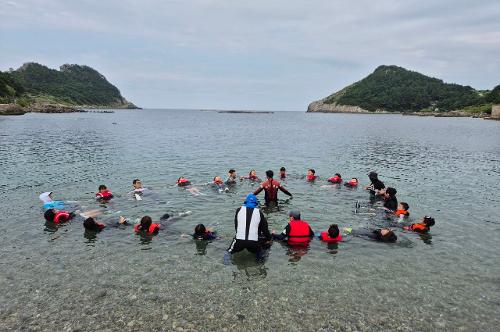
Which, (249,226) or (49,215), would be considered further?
(49,215)

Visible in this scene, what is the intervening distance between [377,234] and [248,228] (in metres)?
6.70

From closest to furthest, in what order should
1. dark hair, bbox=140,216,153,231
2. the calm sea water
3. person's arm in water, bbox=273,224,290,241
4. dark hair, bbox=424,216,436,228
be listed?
the calm sea water < person's arm in water, bbox=273,224,290,241 < dark hair, bbox=140,216,153,231 < dark hair, bbox=424,216,436,228

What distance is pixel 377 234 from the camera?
53.2 ft

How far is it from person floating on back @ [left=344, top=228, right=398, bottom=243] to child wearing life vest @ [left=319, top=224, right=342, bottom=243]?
1390 millimetres

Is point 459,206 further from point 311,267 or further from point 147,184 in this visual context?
point 147,184

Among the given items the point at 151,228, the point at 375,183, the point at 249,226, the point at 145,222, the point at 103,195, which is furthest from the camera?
the point at 375,183

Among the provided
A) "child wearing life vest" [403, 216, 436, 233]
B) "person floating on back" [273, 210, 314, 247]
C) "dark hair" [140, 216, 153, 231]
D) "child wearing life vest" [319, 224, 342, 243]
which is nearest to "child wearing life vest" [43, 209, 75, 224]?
"dark hair" [140, 216, 153, 231]

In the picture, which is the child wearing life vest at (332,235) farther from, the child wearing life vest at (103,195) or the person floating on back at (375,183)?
the child wearing life vest at (103,195)

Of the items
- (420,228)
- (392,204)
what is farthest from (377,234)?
(392,204)

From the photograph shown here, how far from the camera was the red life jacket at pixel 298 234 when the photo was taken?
1509cm

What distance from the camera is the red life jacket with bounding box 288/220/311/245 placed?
15086 mm

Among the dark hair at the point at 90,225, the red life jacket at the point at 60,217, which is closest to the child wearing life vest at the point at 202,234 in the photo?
the dark hair at the point at 90,225

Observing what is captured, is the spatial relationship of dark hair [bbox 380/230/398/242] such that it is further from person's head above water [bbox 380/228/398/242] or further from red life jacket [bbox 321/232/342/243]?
red life jacket [bbox 321/232/342/243]

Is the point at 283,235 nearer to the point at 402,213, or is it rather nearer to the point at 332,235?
the point at 332,235
